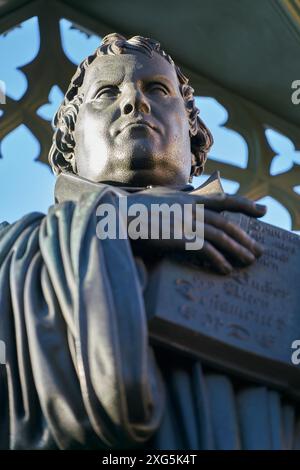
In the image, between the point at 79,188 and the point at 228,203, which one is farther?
the point at 79,188

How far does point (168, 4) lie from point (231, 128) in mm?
821

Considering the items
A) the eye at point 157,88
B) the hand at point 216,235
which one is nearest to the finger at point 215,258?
the hand at point 216,235

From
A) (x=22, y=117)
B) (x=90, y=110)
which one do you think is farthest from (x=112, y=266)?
(x=22, y=117)

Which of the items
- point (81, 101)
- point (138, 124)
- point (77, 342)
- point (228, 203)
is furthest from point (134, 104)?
point (77, 342)

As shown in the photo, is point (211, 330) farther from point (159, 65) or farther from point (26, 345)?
point (159, 65)

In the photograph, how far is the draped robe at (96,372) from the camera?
204 centimetres

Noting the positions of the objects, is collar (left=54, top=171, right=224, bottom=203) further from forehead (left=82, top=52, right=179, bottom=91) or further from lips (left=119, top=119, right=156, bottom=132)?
forehead (left=82, top=52, right=179, bottom=91)

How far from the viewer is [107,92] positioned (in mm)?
2750

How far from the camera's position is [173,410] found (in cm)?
213

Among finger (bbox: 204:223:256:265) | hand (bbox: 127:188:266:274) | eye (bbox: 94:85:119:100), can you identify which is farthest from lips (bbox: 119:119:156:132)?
finger (bbox: 204:223:256:265)

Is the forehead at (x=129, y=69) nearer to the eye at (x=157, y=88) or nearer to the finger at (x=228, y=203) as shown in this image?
the eye at (x=157, y=88)

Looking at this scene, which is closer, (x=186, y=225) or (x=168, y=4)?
(x=186, y=225)

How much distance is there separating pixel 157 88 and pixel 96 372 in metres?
0.85

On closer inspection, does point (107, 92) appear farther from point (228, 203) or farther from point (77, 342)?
point (77, 342)
